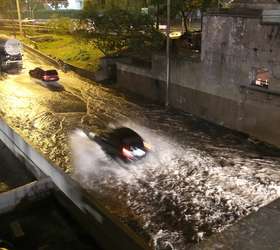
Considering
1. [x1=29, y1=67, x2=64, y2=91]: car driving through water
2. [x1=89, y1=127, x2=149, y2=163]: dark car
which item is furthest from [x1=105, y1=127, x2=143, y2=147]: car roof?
[x1=29, y1=67, x2=64, y2=91]: car driving through water

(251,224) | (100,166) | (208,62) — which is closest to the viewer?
(251,224)

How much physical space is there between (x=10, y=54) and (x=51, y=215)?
25.8 meters

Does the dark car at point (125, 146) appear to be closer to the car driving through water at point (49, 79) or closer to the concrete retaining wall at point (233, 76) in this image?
the concrete retaining wall at point (233, 76)

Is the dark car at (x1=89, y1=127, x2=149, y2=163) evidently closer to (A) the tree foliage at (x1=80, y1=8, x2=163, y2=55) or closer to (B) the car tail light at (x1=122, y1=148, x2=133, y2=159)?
(B) the car tail light at (x1=122, y1=148, x2=133, y2=159)

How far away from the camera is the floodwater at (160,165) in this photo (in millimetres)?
14734

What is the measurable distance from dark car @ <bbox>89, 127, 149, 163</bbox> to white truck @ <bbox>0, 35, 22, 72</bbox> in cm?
2230

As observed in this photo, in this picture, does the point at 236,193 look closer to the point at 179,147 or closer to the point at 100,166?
the point at 179,147

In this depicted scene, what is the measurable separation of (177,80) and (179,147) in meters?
7.16

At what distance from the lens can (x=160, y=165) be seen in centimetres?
1858

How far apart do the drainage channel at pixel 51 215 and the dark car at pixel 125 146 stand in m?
3.72

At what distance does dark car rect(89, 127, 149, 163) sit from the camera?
1802 cm

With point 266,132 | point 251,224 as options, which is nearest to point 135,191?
point 251,224

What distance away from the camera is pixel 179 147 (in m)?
20.8

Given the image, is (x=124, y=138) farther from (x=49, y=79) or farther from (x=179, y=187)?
(x=49, y=79)
